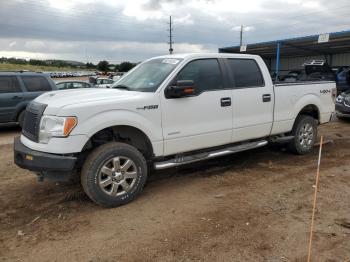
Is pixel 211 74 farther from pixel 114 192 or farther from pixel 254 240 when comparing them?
pixel 254 240

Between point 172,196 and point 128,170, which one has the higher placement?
point 128,170

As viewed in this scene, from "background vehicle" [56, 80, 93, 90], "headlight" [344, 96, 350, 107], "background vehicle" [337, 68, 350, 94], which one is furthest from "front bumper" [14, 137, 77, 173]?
"background vehicle" [337, 68, 350, 94]

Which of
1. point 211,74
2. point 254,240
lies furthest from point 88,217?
point 211,74

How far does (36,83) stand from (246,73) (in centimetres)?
729

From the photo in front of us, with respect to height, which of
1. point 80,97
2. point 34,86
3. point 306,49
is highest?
point 306,49

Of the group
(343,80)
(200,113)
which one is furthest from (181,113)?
(343,80)

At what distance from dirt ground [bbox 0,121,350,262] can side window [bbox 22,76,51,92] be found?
5235mm

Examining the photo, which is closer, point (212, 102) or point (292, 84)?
point (212, 102)

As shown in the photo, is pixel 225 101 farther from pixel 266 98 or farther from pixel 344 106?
pixel 344 106

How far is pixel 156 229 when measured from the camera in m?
4.02

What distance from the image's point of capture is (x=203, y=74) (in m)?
5.55

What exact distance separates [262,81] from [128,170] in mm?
2920

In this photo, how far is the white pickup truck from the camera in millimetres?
4391

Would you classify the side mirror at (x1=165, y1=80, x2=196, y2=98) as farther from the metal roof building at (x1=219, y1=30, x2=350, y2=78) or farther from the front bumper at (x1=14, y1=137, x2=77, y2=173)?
the metal roof building at (x1=219, y1=30, x2=350, y2=78)
